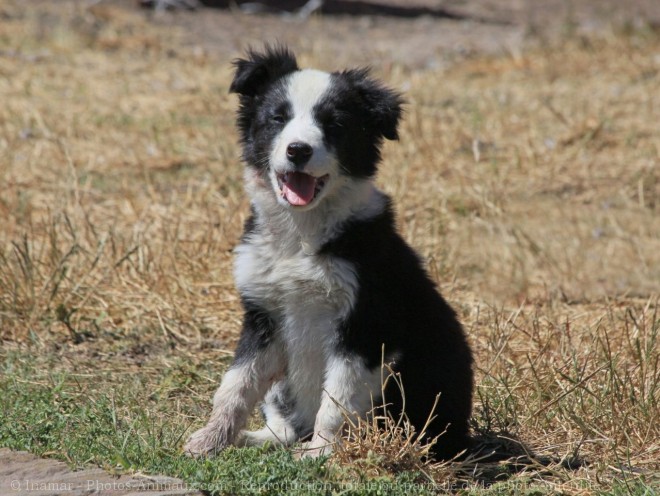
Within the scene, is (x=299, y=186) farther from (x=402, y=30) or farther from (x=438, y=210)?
(x=402, y=30)

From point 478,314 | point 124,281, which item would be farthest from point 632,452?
point 124,281

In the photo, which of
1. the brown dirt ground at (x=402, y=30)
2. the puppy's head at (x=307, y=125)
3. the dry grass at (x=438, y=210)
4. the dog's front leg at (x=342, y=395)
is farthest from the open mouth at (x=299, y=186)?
the brown dirt ground at (x=402, y=30)

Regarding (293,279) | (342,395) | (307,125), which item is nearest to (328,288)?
(293,279)

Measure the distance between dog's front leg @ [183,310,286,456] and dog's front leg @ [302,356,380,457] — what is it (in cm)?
32

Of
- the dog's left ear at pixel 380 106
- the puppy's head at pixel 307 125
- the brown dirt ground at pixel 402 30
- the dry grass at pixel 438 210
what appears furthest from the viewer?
the brown dirt ground at pixel 402 30

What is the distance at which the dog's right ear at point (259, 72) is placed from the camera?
423 cm

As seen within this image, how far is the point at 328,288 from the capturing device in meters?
3.90

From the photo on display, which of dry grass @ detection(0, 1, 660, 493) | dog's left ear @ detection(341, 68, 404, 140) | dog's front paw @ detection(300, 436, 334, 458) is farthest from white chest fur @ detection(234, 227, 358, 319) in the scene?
dry grass @ detection(0, 1, 660, 493)

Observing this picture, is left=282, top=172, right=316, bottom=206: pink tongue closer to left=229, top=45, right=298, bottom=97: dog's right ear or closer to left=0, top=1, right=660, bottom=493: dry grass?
left=229, top=45, right=298, bottom=97: dog's right ear

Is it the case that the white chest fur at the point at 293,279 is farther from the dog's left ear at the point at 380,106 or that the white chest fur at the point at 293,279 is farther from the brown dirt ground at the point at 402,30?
the brown dirt ground at the point at 402,30

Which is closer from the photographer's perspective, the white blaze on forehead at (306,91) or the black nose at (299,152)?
the black nose at (299,152)

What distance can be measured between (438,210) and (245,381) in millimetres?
3336

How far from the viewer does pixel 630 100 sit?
10141 millimetres

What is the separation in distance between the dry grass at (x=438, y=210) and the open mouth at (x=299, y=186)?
4.02 ft
